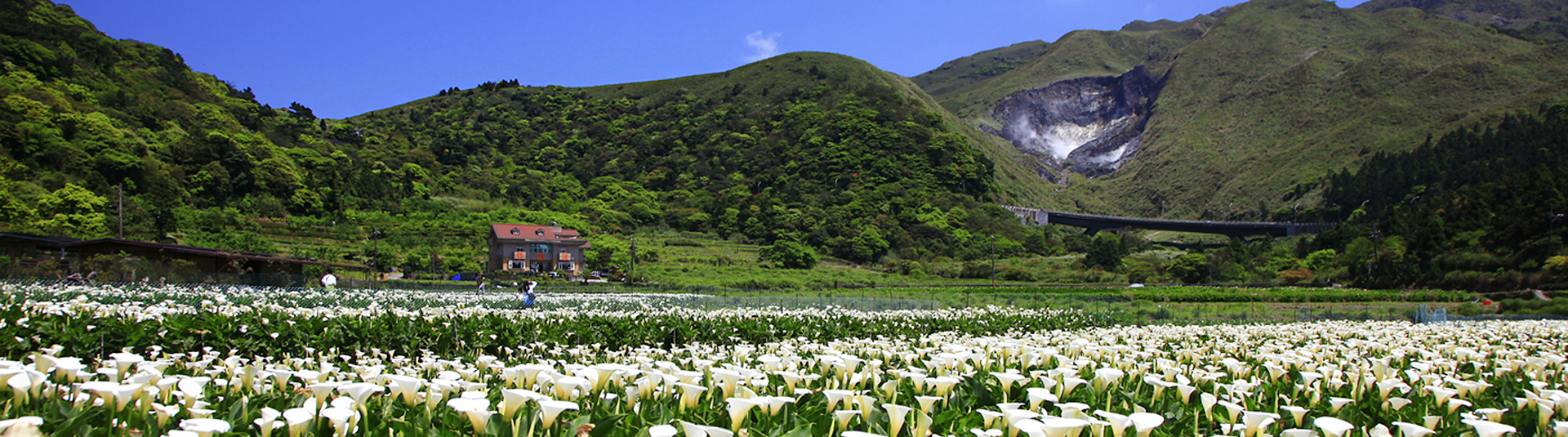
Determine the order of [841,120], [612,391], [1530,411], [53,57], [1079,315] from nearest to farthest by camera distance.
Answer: [1530,411]
[612,391]
[1079,315]
[53,57]
[841,120]

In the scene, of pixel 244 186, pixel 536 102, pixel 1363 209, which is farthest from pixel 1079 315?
pixel 536 102

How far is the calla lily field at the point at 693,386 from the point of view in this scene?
363 cm

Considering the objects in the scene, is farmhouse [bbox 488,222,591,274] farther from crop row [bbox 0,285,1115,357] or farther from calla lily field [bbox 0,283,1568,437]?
calla lily field [bbox 0,283,1568,437]

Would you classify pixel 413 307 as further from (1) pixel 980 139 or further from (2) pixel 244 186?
(1) pixel 980 139

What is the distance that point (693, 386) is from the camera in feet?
13.7

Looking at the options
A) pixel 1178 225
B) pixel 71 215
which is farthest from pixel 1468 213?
pixel 71 215

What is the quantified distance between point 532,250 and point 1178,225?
345 ft

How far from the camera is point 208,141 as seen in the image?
88125mm

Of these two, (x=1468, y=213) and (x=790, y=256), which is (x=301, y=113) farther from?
(x=1468, y=213)

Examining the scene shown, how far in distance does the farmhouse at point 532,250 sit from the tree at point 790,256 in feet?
65.9

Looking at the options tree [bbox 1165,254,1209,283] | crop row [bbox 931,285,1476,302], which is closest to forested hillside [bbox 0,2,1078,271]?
tree [bbox 1165,254,1209,283]

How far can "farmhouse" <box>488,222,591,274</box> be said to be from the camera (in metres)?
82.6

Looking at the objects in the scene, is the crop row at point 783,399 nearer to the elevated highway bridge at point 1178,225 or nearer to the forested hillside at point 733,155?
the forested hillside at point 733,155

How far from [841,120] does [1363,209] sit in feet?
265
